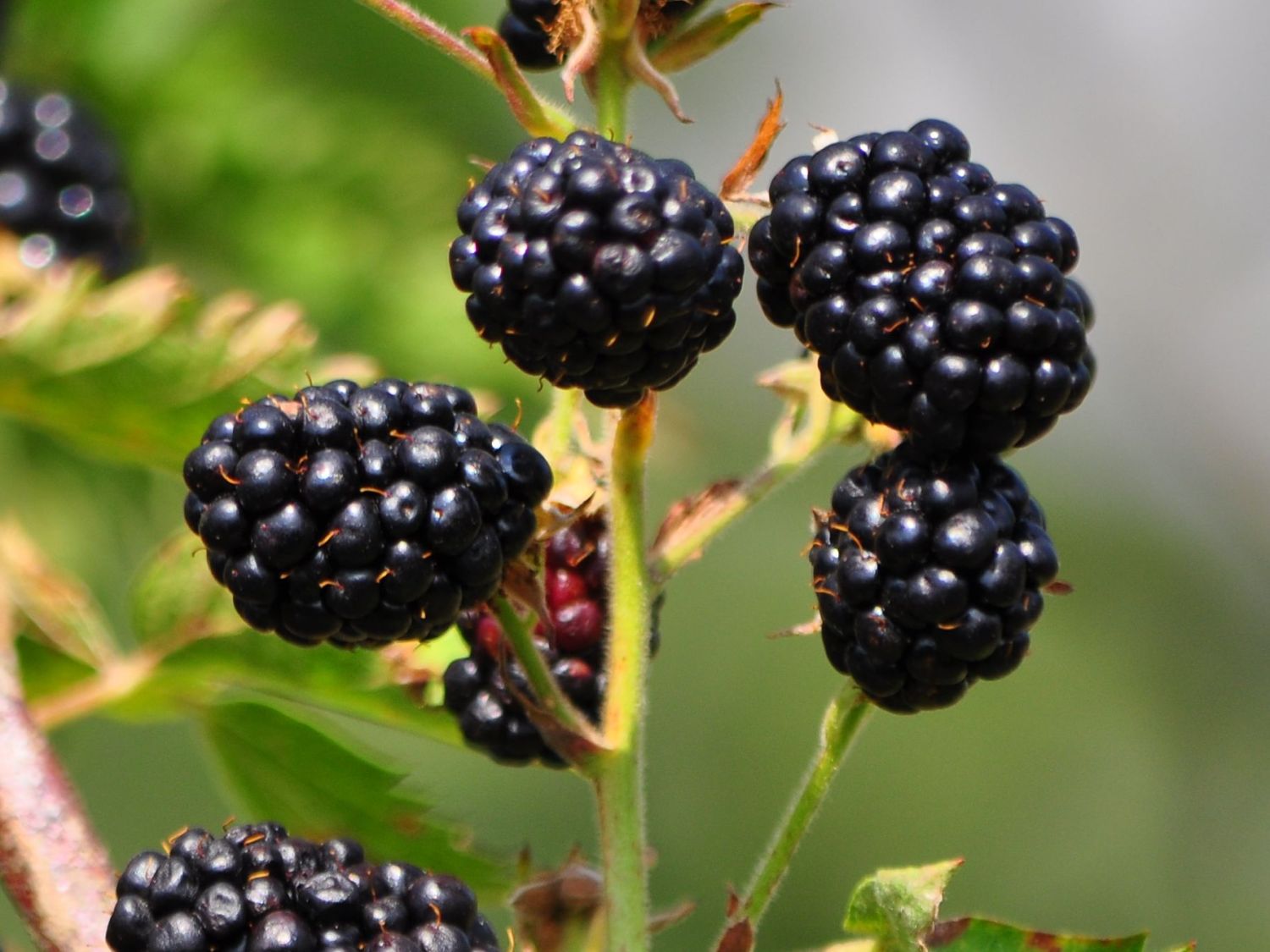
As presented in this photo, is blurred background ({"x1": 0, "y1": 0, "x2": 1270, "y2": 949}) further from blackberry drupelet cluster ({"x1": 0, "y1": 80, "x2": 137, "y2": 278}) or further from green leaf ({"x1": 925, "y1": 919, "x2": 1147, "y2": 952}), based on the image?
green leaf ({"x1": 925, "y1": 919, "x2": 1147, "y2": 952})

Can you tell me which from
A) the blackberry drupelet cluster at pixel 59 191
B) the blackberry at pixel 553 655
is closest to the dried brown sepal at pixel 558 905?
the blackberry at pixel 553 655

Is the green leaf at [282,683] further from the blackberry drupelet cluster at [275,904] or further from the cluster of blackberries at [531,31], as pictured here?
the cluster of blackberries at [531,31]

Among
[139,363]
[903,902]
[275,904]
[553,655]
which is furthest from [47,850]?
[903,902]

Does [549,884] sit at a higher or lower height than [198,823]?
higher

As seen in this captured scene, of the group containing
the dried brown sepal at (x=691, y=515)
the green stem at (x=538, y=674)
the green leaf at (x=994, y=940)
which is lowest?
the green stem at (x=538, y=674)

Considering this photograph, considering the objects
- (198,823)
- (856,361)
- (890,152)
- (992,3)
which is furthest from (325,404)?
(992,3)

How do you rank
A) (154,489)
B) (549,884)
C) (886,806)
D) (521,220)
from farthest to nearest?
(886,806)
(154,489)
(549,884)
(521,220)

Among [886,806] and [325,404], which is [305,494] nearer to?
[325,404]
